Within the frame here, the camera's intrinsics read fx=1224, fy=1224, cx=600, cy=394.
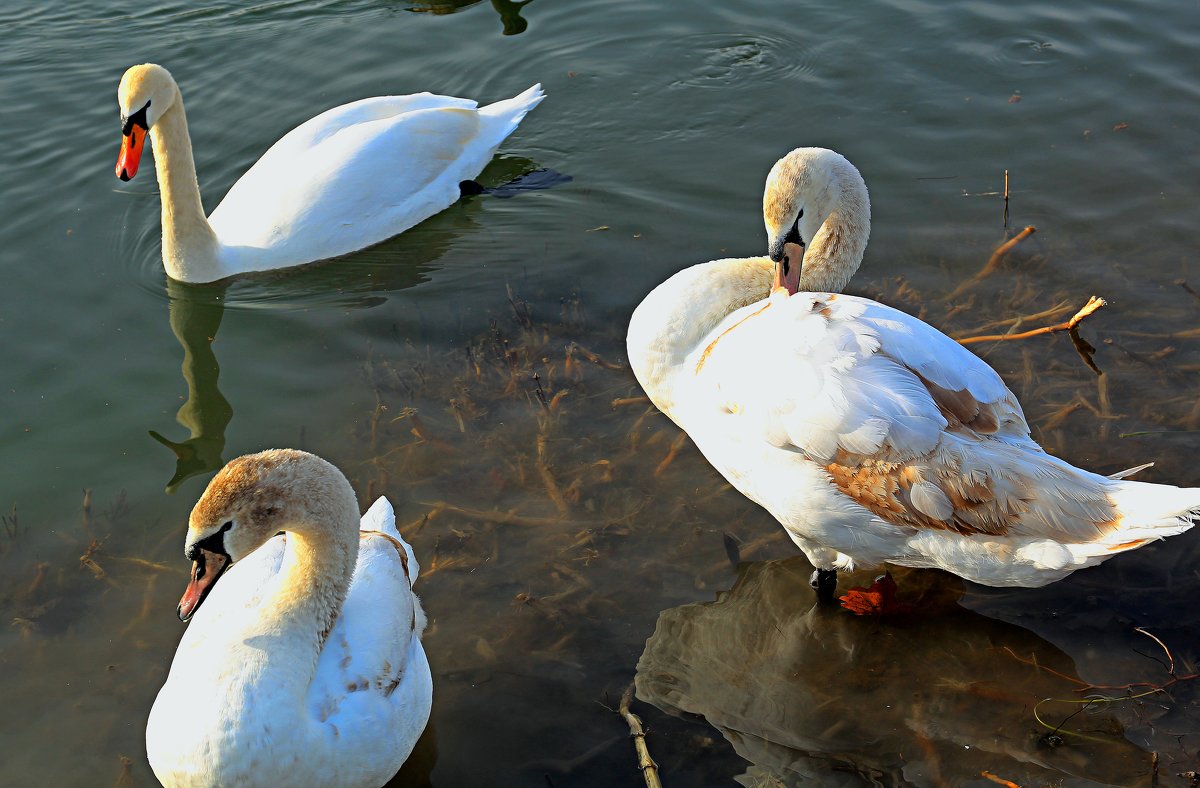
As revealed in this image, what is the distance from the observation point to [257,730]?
3973 mm

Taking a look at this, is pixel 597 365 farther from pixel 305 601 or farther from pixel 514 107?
pixel 514 107

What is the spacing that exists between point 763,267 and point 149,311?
13.5 ft

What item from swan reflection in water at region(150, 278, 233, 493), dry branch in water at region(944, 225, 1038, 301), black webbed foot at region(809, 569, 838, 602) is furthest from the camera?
dry branch in water at region(944, 225, 1038, 301)

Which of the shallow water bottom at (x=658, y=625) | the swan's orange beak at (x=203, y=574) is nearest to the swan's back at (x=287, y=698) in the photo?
the swan's orange beak at (x=203, y=574)

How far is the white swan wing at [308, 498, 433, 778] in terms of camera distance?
419cm

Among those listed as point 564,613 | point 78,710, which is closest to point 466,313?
point 564,613

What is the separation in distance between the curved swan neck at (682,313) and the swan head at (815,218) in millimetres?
132

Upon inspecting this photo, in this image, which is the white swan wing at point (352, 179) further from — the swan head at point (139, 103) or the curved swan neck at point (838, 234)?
the curved swan neck at point (838, 234)

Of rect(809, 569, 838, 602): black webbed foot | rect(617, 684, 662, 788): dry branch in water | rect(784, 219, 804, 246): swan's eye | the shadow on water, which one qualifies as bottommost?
rect(617, 684, 662, 788): dry branch in water

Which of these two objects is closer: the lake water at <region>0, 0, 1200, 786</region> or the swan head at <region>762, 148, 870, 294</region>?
the lake water at <region>0, 0, 1200, 786</region>

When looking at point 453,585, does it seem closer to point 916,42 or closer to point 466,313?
point 466,313

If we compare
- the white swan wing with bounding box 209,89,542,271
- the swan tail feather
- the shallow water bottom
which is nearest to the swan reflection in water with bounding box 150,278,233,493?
the white swan wing with bounding box 209,89,542,271

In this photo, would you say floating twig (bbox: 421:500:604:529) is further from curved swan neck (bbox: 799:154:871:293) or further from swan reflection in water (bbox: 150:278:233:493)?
curved swan neck (bbox: 799:154:871:293)

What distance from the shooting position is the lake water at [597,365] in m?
4.93
